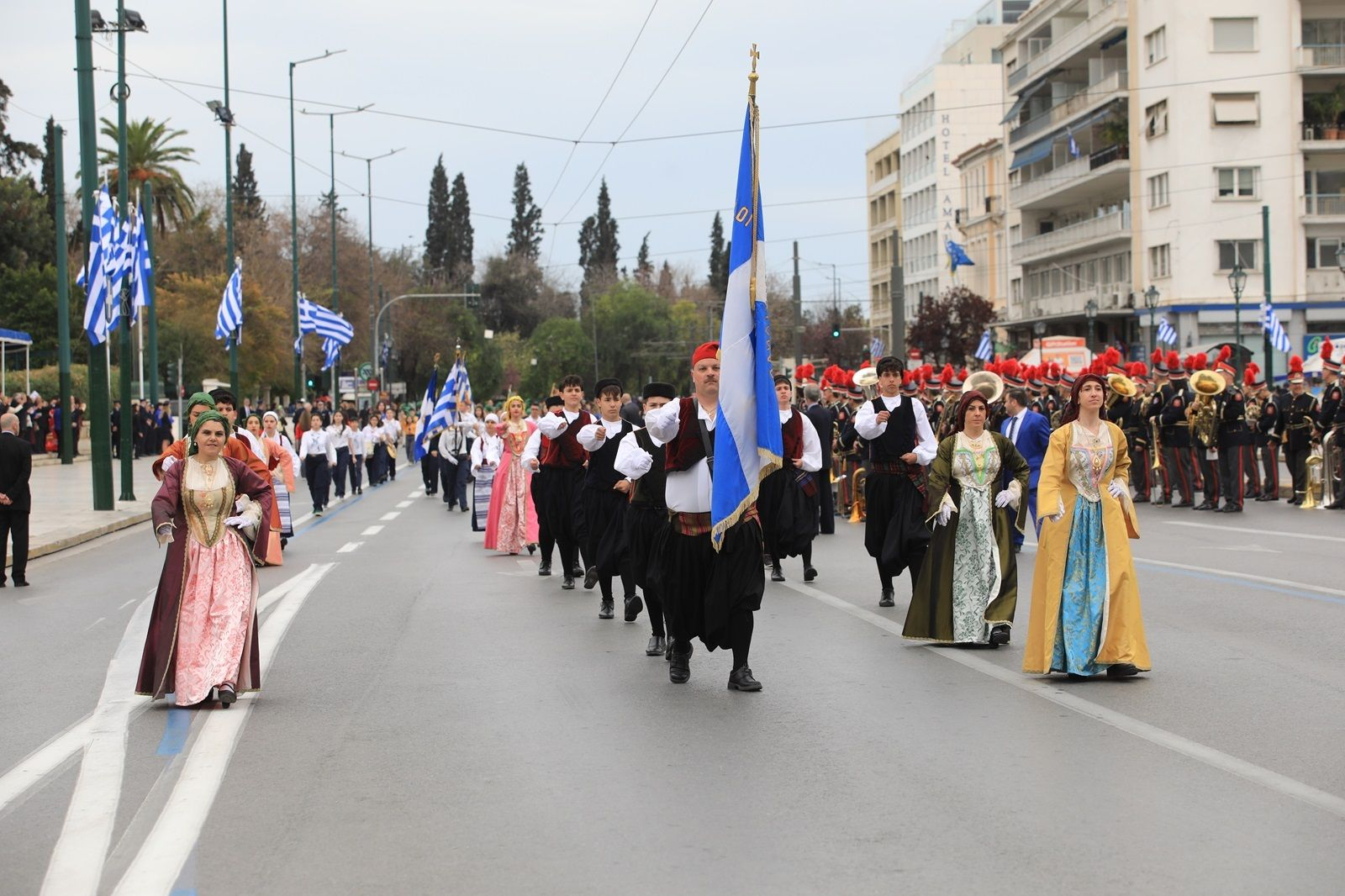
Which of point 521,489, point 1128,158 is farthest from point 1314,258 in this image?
point 521,489

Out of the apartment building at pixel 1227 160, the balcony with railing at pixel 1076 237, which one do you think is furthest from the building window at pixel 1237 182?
the balcony with railing at pixel 1076 237

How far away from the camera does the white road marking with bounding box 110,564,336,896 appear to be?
5.47m

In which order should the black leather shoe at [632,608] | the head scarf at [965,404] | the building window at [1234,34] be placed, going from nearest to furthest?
1. the head scarf at [965,404]
2. the black leather shoe at [632,608]
3. the building window at [1234,34]

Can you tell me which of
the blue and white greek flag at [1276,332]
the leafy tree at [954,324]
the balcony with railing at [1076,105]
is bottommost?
the blue and white greek flag at [1276,332]

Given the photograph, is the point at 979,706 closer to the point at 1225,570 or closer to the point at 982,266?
the point at 1225,570

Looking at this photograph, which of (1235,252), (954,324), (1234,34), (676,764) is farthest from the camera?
(954,324)

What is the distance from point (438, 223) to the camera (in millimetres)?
131875

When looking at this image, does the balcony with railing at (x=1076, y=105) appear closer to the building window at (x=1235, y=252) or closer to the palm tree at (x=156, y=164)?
the building window at (x=1235, y=252)

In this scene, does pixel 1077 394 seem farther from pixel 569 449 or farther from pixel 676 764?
pixel 569 449

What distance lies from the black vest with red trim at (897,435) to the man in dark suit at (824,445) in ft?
16.9

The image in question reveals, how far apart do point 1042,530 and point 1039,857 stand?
4.10m

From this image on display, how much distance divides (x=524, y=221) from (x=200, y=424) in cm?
13160

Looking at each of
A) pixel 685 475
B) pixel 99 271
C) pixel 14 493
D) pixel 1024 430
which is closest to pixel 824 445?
pixel 1024 430

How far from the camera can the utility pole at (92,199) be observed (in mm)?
24969
